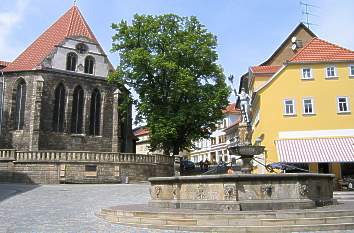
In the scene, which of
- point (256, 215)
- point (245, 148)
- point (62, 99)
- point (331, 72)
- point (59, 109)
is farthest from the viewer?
point (62, 99)

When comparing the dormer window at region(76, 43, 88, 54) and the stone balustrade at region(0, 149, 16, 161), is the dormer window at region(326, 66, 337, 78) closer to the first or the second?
the stone balustrade at region(0, 149, 16, 161)

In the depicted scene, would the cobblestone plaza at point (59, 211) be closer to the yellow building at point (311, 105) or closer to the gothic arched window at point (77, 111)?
the yellow building at point (311, 105)

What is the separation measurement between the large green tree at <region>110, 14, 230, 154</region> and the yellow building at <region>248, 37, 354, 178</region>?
6342mm

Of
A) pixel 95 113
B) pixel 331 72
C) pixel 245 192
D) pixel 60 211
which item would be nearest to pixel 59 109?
pixel 95 113

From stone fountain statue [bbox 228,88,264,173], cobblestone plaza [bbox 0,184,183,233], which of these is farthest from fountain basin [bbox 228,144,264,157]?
cobblestone plaza [bbox 0,184,183,233]

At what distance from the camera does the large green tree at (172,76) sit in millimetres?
35188

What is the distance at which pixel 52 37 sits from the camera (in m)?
44.0

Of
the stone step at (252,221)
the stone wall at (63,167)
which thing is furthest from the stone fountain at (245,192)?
the stone wall at (63,167)

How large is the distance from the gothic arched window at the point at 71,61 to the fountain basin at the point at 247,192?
30.2 metres

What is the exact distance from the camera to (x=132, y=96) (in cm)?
3862

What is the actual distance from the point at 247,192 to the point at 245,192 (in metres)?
0.07

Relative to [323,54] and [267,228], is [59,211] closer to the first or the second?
[267,228]

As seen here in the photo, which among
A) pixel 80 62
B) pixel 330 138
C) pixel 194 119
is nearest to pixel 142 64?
pixel 194 119

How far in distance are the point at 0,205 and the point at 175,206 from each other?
286 inches
